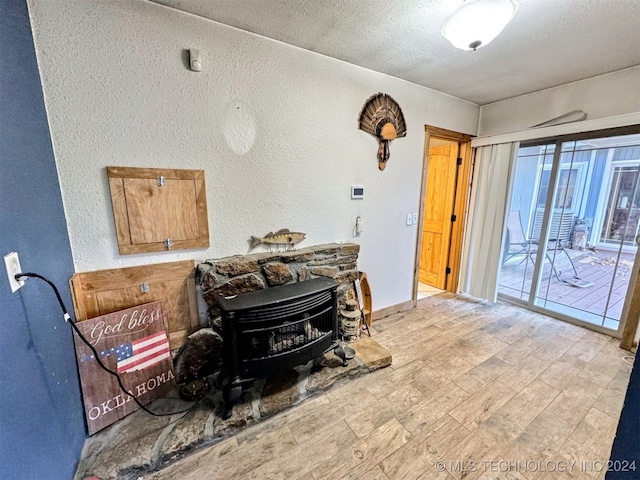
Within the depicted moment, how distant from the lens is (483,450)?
141 centimetres

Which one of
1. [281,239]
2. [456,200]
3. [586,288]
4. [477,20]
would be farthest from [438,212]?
[477,20]

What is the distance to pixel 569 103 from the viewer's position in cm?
254

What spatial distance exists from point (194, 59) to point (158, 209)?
94 centimetres

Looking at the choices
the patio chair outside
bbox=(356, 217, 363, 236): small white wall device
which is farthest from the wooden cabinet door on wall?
the patio chair outside

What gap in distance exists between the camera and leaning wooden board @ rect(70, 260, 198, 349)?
1492mm

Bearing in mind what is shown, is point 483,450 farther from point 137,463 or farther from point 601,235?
point 601,235

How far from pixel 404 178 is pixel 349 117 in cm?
90

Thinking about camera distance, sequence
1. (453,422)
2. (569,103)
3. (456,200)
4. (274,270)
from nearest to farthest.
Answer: (453,422) < (274,270) < (569,103) < (456,200)

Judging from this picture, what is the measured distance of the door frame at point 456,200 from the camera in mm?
2890

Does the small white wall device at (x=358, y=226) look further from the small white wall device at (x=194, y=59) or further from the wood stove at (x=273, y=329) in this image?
the small white wall device at (x=194, y=59)

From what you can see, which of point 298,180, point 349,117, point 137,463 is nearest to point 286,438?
point 137,463

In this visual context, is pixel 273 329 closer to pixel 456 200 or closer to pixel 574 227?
pixel 456 200

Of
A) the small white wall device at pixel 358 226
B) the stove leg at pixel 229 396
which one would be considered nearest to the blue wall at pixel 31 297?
the stove leg at pixel 229 396

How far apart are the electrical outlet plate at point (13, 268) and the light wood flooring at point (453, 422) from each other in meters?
1.11
